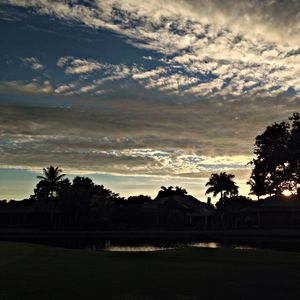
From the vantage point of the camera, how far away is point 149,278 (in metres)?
13.6

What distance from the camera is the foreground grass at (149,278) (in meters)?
10.9

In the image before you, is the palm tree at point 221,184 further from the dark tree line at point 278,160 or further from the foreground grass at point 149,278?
the foreground grass at point 149,278

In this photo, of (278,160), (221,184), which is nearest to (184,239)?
(278,160)

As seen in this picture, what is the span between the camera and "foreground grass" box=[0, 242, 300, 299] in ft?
35.7

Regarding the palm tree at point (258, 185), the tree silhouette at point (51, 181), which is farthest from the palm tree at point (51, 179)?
the palm tree at point (258, 185)

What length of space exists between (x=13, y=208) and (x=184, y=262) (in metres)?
81.2

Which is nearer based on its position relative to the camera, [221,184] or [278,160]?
[278,160]

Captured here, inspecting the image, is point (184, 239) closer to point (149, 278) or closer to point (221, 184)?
point (149, 278)

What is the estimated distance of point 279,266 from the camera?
56.4ft

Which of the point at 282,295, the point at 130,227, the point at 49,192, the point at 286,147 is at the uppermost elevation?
the point at 286,147

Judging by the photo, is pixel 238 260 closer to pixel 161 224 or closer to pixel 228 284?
pixel 228 284

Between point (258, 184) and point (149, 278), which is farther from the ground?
point (258, 184)

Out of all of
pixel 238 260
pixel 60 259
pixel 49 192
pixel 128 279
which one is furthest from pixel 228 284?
pixel 49 192

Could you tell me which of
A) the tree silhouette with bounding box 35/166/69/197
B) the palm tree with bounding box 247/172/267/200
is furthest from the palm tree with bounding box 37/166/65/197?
the palm tree with bounding box 247/172/267/200
